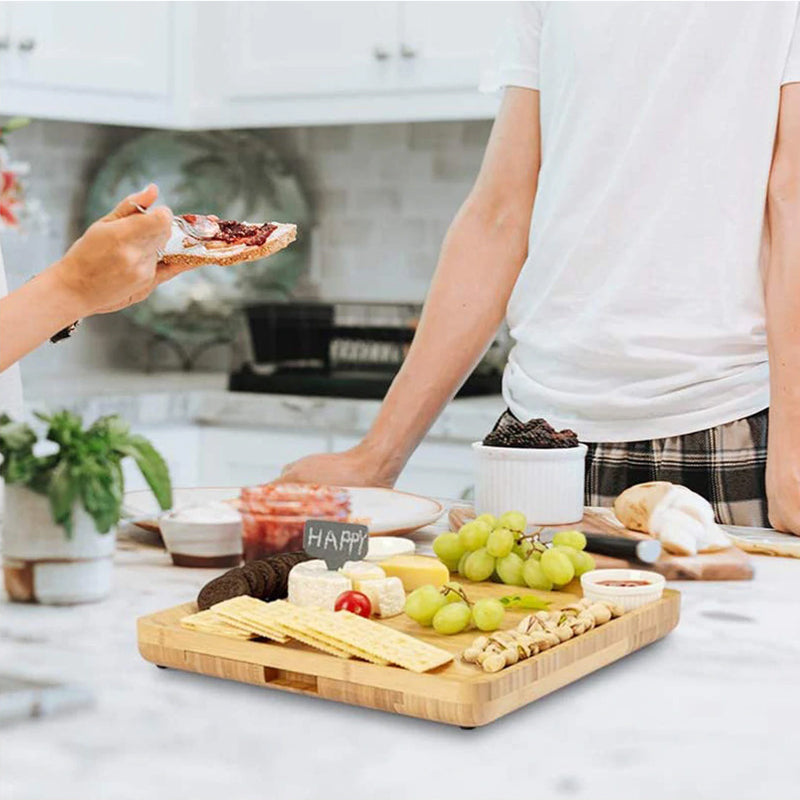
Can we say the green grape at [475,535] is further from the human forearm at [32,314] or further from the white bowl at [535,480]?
the human forearm at [32,314]

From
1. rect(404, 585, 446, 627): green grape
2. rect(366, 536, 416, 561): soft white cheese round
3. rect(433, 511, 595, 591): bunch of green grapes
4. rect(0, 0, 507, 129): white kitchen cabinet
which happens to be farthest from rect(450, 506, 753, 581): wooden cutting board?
rect(0, 0, 507, 129): white kitchen cabinet

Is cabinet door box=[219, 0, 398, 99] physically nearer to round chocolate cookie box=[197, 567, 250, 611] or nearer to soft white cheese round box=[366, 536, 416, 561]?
soft white cheese round box=[366, 536, 416, 561]

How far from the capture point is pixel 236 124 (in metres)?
3.61

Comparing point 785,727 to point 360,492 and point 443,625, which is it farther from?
point 360,492

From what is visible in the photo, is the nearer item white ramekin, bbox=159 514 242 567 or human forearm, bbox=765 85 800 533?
white ramekin, bbox=159 514 242 567

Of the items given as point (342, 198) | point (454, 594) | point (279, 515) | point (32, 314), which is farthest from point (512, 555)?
point (342, 198)

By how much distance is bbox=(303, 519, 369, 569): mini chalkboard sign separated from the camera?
1.19 m

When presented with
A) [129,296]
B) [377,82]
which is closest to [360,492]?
[129,296]

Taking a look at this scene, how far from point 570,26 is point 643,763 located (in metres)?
1.18

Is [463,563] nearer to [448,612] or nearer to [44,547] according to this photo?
[448,612]

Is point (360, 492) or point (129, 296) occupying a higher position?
point (129, 296)

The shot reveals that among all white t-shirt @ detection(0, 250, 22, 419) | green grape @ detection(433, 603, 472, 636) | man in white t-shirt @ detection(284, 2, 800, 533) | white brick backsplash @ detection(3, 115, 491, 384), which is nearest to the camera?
green grape @ detection(433, 603, 472, 636)

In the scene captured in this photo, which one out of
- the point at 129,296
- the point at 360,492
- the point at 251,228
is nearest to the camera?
the point at 129,296

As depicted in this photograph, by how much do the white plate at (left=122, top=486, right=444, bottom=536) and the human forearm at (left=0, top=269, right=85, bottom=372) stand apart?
0.33 m
